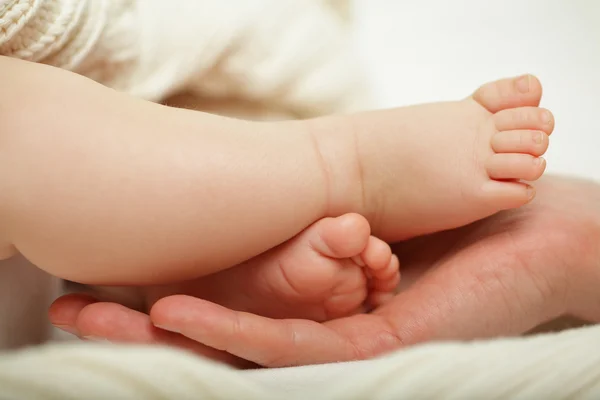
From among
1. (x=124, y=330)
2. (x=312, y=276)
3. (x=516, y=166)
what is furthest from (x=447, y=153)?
(x=124, y=330)

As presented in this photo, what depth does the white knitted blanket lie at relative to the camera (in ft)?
1.14

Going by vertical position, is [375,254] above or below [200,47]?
below

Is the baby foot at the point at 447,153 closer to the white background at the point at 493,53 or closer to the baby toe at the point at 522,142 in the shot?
the baby toe at the point at 522,142

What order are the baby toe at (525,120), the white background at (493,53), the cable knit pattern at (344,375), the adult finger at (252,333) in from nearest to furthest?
the cable knit pattern at (344,375)
the adult finger at (252,333)
the baby toe at (525,120)
the white background at (493,53)

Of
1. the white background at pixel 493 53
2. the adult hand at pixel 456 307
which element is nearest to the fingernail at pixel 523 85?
the adult hand at pixel 456 307

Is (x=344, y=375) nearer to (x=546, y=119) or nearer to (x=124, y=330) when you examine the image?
(x=124, y=330)

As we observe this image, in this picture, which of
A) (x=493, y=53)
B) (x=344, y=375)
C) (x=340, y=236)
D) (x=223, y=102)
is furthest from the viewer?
(x=493, y=53)

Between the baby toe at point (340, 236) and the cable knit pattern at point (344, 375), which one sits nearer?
the cable knit pattern at point (344, 375)

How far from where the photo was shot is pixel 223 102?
Answer: 663 millimetres

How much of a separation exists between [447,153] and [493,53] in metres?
0.36

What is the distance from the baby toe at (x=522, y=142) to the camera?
532mm

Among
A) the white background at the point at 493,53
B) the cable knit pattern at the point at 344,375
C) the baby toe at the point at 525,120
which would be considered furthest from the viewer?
the white background at the point at 493,53

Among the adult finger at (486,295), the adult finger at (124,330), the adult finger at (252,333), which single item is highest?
the adult finger at (124,330)

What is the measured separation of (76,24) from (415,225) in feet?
1.13
